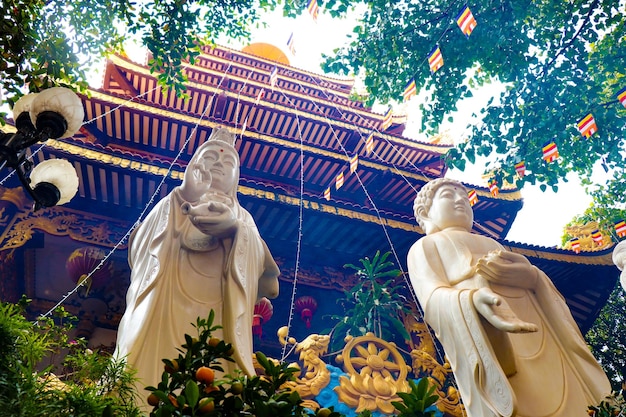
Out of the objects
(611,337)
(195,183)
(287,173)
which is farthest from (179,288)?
(611,337)

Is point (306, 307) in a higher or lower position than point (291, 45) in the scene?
lower

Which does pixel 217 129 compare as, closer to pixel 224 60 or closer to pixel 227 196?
pixel 227 196

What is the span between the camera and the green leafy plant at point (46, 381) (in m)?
1.16

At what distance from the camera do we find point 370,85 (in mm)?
6875

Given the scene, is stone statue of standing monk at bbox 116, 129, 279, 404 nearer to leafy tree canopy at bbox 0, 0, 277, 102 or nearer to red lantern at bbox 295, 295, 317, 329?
leafy tree canopy at bbox 0, 0, 277, 102

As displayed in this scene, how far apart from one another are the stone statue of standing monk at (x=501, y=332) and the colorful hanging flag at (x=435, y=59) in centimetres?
286

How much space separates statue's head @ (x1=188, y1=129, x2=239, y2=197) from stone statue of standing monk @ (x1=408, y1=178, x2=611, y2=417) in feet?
4.63

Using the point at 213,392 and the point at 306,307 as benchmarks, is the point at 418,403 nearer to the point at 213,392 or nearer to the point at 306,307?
the point at 213,392

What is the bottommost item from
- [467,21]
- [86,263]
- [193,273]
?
[193,273]

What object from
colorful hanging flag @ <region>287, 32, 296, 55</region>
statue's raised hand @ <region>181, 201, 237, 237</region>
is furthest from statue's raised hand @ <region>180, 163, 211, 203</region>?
colorful hanging flag @ <region>287, 32, 296, 55</region>

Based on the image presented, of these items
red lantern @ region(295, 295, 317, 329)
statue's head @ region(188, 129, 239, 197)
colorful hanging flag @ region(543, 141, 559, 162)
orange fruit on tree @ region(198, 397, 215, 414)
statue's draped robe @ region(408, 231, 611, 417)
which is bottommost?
orange fruit on tree @ region(198, 397, 215, 414)

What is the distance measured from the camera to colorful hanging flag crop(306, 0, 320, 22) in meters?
6.17

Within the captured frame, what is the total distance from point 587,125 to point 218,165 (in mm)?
4265

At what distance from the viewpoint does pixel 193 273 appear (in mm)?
3070
